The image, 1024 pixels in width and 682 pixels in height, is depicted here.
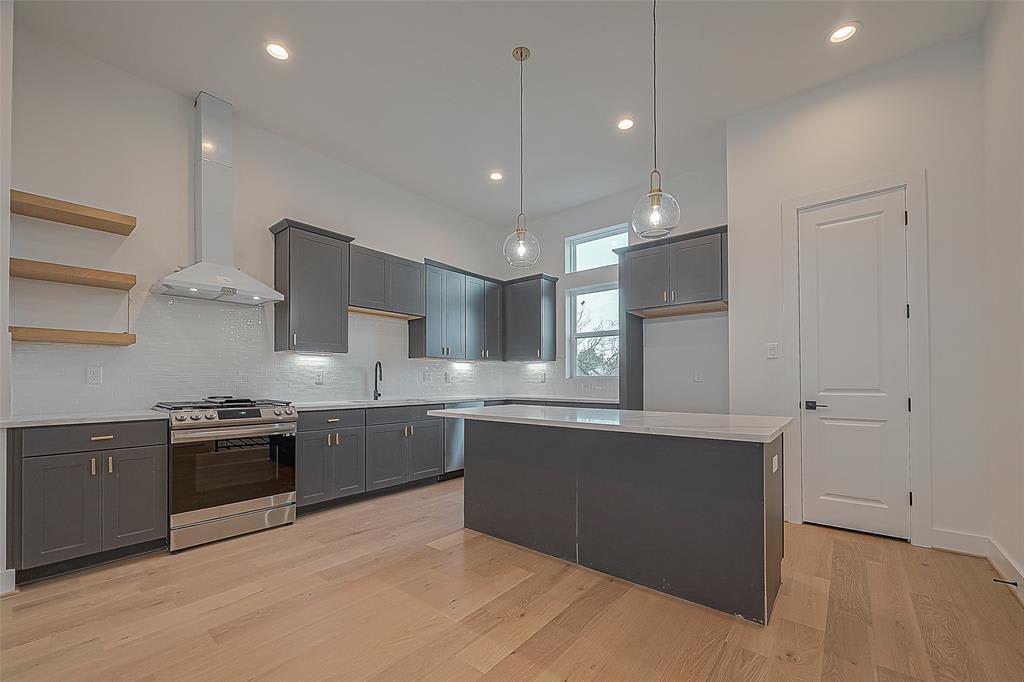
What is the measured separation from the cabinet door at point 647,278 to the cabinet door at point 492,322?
206cm

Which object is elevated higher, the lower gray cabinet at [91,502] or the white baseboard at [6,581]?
the lower gray cabinet at [91,502]

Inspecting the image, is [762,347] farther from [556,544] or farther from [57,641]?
[57,641]

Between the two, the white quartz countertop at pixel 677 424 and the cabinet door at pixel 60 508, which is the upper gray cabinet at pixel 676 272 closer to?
the white quartz countertop at pixel 677 424

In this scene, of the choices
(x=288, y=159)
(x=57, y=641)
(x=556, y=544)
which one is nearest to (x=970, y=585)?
(x=556, y=544)

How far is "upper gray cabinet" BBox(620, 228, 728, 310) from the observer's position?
4293mm

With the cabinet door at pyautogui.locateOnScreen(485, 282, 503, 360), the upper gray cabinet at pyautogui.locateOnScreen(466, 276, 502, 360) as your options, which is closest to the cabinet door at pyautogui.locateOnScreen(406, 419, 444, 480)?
the upper gray cabinet at pyautogui.locateOnScreen(466, 276, 502, 360)

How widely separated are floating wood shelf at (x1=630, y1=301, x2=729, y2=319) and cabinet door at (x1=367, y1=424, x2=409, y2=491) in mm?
2757

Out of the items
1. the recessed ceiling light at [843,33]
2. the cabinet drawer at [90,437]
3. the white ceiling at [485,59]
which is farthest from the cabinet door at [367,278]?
the recessed ceiling light at [843,33]

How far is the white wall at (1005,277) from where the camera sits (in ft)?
8.14

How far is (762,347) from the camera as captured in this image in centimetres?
383

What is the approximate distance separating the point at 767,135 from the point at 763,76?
1.76 ft

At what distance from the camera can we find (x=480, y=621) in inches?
86.4

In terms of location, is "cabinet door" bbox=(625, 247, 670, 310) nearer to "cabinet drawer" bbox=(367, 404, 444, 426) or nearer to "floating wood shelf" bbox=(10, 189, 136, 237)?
"cabinet drawer" bbox=(367, 404, 444, 426)

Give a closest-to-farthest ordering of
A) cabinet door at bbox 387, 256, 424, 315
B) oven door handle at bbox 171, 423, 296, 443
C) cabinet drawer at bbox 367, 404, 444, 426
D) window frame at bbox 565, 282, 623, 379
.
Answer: oven door handle at bbox 171, 423, 296, 443, cabinet drawer at bbox 367, 404, 444, 426, cabinet door at bbox 387, 256, 424, 315, window frame at bbox 565, 282, 623, 379
